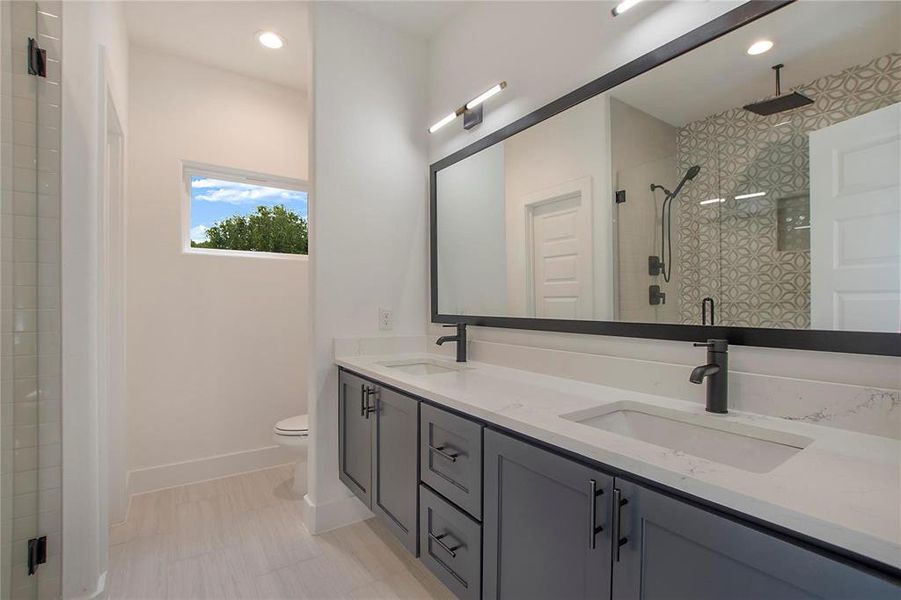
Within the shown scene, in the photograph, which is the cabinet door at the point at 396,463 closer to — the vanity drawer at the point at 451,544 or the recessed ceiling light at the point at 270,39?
the vanity drawer at the point at 451,544

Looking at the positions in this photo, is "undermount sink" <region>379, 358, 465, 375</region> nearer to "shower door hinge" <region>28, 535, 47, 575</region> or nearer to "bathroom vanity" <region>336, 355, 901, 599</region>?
"bathroom vanity" <region>336, 355, 901, 599</region>

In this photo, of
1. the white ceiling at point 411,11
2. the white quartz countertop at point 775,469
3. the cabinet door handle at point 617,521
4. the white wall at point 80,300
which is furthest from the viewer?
the white ceiling at point 411,11

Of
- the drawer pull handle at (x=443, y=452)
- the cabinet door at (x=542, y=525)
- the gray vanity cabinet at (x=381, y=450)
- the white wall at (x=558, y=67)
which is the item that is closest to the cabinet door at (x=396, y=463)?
the gray vanity cabinet at (x=381, y=450)

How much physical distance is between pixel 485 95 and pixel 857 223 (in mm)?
1500

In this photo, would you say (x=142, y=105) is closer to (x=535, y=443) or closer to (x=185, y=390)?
(x=185, y=390)

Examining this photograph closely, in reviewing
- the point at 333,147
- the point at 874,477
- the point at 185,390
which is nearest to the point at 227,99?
the point at 333,147

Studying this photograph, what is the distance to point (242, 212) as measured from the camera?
9.89 ft

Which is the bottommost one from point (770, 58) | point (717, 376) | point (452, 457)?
point (452, 457)

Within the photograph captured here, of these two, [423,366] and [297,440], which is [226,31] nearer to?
[423,366]

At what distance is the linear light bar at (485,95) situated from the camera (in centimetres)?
193

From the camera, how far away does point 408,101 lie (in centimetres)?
247

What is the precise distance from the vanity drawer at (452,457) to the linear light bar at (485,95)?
143cm

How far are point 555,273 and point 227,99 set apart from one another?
255 centimetres

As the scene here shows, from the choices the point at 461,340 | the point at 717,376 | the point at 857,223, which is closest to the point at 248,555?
the point at 461,340
